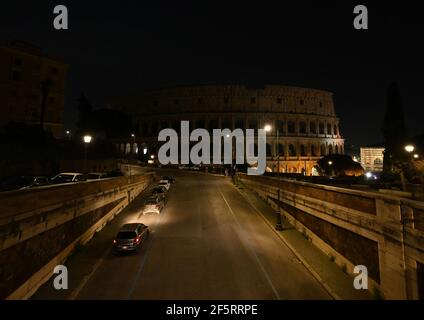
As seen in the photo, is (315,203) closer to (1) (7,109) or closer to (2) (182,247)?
(2) (182,247)

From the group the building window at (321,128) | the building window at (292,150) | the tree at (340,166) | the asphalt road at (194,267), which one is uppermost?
the building window at (321,128)

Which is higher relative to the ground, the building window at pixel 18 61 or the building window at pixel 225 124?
the building window at pixel 18 61

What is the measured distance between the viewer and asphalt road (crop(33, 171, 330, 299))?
12391 millimetres

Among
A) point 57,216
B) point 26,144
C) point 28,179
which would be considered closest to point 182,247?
point 57,216

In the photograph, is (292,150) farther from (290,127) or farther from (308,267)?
(308,267)

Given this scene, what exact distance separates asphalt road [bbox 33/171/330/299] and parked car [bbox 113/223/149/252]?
506mm

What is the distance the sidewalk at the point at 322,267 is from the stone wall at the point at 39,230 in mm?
13053

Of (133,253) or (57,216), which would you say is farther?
(133,253)

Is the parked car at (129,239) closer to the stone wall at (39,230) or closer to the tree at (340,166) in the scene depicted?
the stone wall at (39,230)

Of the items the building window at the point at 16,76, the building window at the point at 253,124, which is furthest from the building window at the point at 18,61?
the building window at the point at 253,124

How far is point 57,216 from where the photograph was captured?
1485cm

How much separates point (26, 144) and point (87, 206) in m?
27.1

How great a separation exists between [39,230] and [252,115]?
271 feet

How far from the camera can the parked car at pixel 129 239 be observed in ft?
54.4
